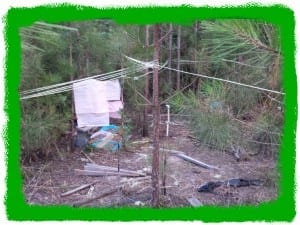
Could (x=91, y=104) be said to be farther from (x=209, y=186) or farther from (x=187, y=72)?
(x=209, y=186)

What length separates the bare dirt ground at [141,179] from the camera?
2754 millimetres

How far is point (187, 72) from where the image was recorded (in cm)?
298

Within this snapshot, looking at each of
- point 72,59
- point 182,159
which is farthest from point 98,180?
point 72,59

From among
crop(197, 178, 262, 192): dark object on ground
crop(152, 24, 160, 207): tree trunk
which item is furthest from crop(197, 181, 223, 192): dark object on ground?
crop(152, 24, 160, 207): tree trunk

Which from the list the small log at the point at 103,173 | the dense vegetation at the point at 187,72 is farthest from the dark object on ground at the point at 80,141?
the small log at the point at 103,173

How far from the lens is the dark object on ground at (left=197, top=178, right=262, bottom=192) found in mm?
2939

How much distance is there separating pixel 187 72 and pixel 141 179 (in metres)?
0.99

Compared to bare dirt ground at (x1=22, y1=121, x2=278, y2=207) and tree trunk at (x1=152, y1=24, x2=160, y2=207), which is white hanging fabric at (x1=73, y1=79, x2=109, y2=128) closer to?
bare dirt ground at (x1=22, y1=121, x2=278, y2=207)

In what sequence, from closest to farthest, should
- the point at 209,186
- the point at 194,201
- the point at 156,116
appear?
the point at 156,116 < the point at 194,201 < the point at 209,186

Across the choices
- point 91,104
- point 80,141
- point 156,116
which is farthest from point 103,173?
point 156,116

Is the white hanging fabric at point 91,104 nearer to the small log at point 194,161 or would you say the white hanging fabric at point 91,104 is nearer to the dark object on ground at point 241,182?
the small log at point 194,161

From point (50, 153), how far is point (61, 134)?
231 millimetres

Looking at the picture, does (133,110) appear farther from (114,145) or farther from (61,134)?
(61,134)

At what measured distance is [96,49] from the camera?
13.4ft
